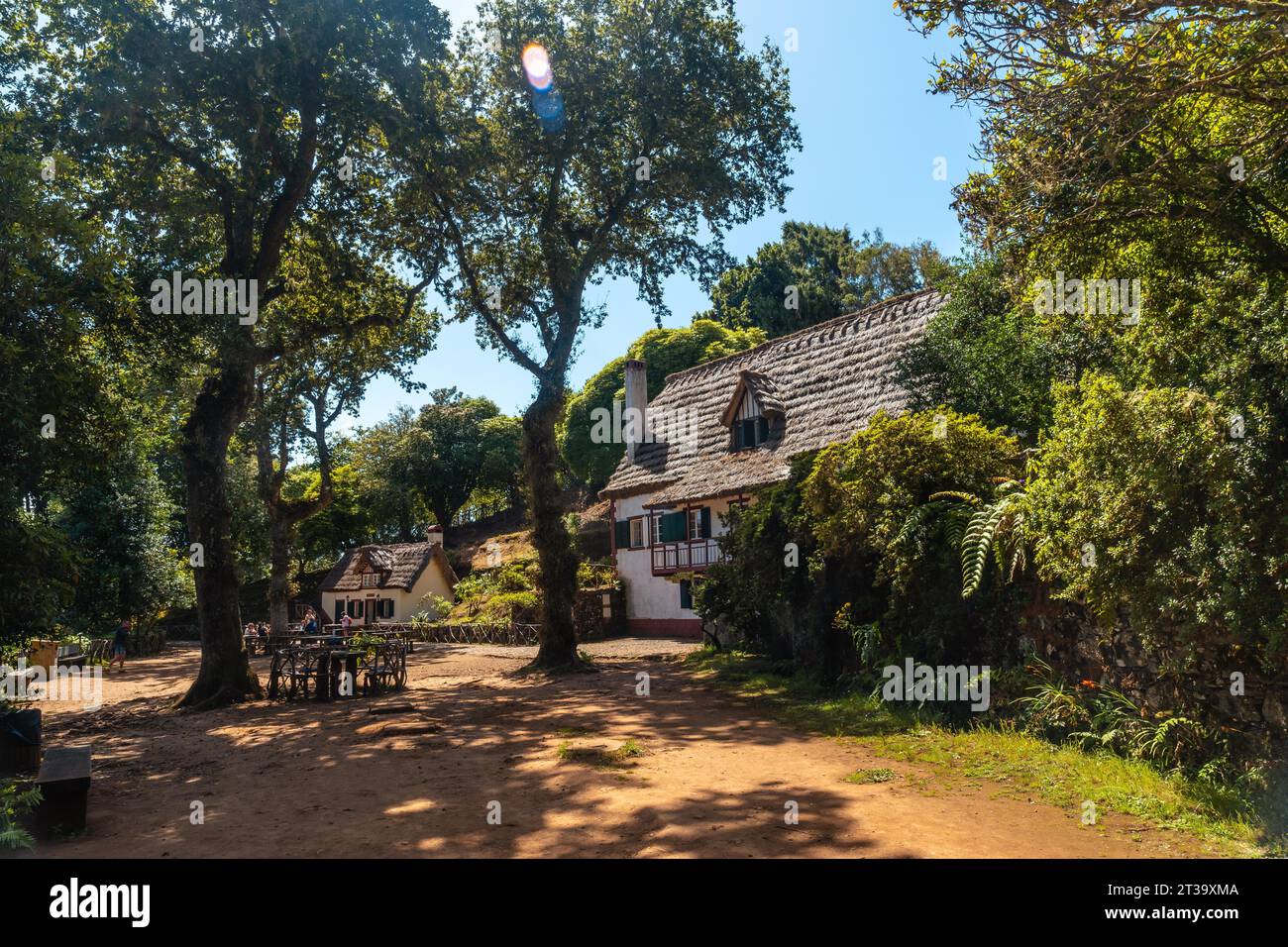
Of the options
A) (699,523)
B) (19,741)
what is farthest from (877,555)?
(699,523)

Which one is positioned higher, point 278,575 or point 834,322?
point 834,322

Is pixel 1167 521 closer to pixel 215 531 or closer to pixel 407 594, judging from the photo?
pixel 215 531

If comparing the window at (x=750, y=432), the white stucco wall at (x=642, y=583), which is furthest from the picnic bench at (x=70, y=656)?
the window at (x=750, y=432)

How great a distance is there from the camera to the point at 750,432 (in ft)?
89.3

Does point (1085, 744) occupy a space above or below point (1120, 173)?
below

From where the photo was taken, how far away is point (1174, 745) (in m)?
7.39

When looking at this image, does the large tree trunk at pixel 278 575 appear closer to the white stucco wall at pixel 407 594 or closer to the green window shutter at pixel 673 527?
the white stucco wall at pixel 407 594

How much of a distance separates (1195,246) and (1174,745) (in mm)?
4667

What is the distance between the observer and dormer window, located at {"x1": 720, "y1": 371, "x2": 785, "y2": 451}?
2644 cm

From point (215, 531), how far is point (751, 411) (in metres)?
16.4

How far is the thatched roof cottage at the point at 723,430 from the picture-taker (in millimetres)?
24016

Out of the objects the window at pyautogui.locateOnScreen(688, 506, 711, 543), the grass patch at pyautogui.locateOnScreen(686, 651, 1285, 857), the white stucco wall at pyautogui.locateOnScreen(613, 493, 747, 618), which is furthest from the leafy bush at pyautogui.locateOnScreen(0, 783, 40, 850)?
the white stucco wall at pyautogui.locateOnScreen(613, 493, 747, 618)
